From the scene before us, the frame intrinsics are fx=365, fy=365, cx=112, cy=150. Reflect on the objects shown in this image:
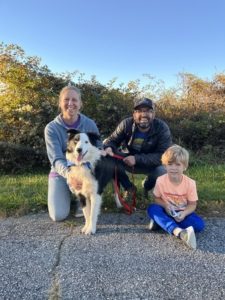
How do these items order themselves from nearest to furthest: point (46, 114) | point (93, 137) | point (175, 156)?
point (175, 156) → point (93, 137) → point (46, 114)

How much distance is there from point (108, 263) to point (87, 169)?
1503mm

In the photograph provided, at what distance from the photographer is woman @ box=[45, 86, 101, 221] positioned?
490 cm

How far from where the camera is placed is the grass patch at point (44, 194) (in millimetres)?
5262

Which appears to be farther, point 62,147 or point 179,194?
point 62,147

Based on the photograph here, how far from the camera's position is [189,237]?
12.5 feet

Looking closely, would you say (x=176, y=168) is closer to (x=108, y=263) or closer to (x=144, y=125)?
(x=144, y=125)

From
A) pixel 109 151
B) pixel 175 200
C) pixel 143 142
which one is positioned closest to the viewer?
pixel 175 200

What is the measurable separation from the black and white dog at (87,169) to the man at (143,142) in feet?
1.67

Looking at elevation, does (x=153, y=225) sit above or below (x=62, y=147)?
below

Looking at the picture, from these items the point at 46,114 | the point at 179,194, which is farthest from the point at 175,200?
the point at 46,114

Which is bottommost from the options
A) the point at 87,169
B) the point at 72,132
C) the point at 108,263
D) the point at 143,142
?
the point at 108,263

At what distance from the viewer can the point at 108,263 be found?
11.3 feet

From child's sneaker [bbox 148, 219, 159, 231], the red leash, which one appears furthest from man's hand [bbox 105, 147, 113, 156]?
child's sneaker [bbox 148, 219, 159, 231]

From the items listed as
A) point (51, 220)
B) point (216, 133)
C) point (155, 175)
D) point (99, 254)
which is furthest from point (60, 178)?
point (216, 133)
